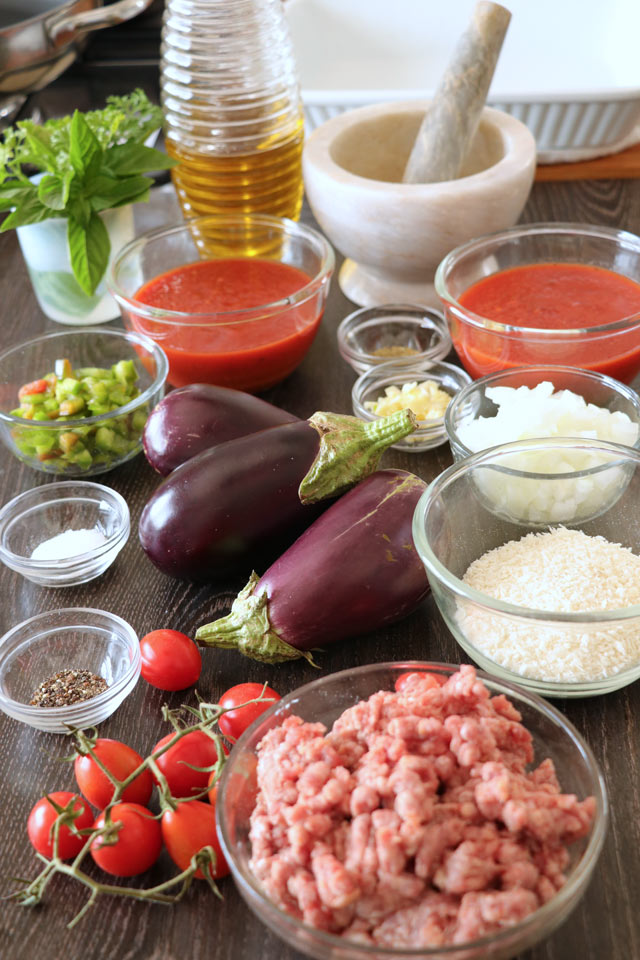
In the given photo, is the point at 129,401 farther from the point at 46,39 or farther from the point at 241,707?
the point at 46,39

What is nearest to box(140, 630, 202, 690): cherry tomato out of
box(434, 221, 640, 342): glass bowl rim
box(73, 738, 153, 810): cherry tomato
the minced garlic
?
box(73, 738, 153, 810): cherry tomato

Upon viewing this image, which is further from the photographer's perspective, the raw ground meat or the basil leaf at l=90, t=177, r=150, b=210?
the basil leaf at l=90, t=177, r=150, b=210

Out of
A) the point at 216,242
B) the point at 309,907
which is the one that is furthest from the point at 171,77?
the point at 309,907

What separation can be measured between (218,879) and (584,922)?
13.5 inches

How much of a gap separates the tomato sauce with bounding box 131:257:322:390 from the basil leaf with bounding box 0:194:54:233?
0.22m

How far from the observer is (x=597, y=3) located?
2.49 meters

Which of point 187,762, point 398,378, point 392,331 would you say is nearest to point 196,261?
point 392,331

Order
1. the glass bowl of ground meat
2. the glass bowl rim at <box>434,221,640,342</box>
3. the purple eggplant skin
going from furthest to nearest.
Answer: the glass bowl rim at <box>434,221,640,342</box>
the purple eggplant skin
the glass bowl of ground meat

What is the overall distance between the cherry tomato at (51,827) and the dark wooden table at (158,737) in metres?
0.03

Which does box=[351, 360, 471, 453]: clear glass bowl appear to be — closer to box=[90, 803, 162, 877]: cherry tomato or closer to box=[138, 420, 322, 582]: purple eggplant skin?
box=[138, 420, 322, 582]: purple eggplant skin

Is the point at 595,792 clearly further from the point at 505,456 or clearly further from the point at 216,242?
the point at 216,242

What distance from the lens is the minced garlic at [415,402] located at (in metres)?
1.54

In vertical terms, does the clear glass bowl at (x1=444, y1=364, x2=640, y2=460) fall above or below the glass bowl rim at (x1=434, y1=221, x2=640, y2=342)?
below

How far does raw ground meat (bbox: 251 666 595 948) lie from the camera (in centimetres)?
79
